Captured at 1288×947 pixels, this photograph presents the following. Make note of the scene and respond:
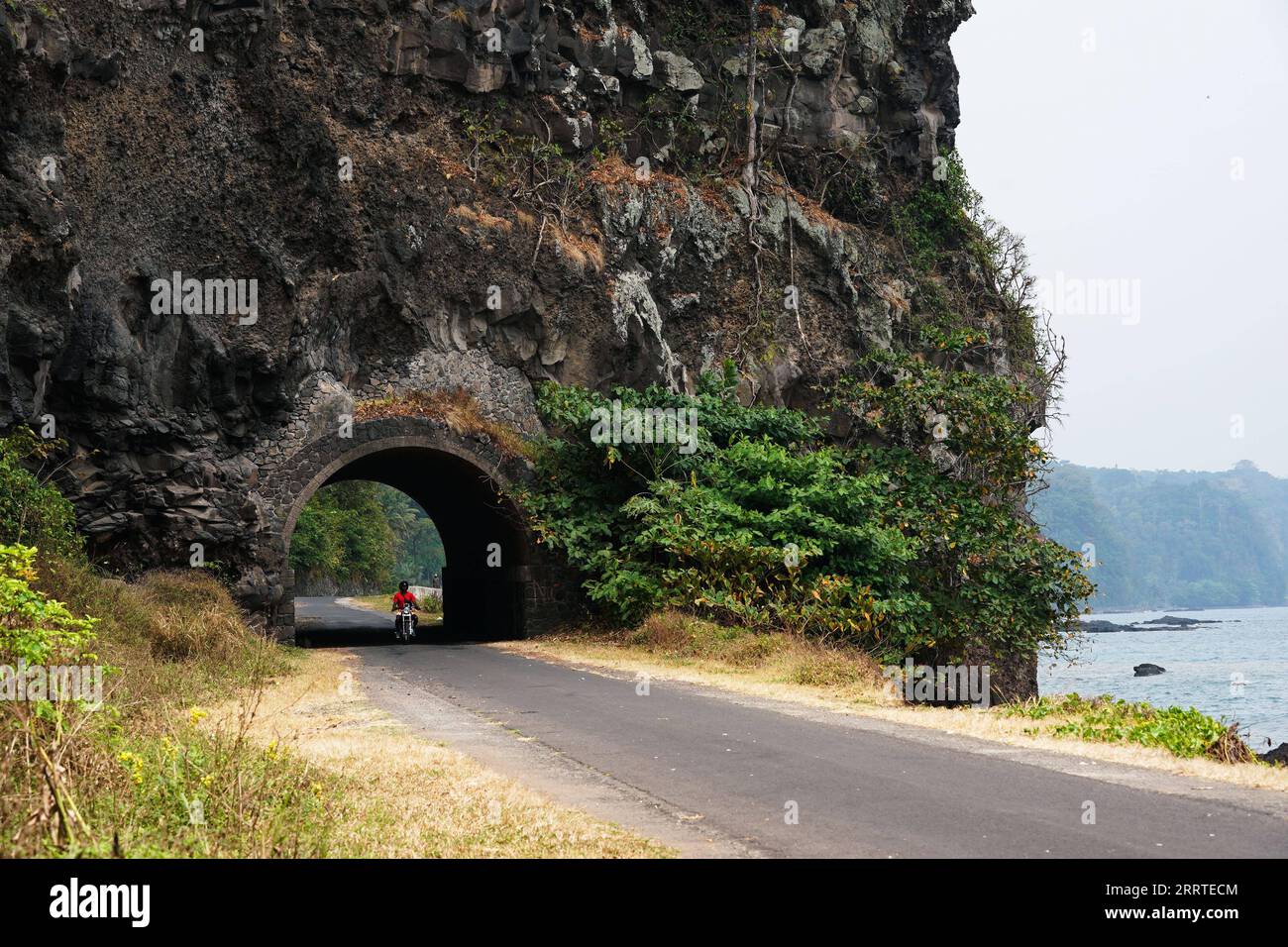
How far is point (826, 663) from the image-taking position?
15.7 metres

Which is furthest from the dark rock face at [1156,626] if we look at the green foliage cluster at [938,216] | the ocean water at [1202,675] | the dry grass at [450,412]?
the dry grass at [450,412]

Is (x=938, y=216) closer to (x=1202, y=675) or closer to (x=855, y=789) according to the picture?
(x=855, y=789)

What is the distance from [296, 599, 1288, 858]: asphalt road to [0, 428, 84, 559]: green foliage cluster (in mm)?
6460

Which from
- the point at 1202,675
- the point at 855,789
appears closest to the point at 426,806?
the point at 855,789

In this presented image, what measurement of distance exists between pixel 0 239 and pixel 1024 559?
19.8m

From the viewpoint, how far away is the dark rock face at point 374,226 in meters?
20.2

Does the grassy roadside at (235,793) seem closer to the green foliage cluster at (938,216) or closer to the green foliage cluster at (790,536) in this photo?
the green foliage cluster at (790,536)

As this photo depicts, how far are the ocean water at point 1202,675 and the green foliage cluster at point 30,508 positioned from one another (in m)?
17.5

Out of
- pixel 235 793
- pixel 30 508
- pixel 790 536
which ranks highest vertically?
pixel 30 508

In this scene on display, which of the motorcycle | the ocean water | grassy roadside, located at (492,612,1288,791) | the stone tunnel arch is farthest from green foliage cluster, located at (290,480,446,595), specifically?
grassy roadside, located at (492,612,1288,791)

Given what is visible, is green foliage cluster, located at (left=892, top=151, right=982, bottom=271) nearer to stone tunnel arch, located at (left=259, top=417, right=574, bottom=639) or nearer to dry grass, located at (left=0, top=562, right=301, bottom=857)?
stone tunnel arch, located at (left=259, top=417, right=574, bottom=639)

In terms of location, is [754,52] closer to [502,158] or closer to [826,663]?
[502,158]

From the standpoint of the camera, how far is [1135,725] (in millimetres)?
10367

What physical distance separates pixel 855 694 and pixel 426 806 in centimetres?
795
